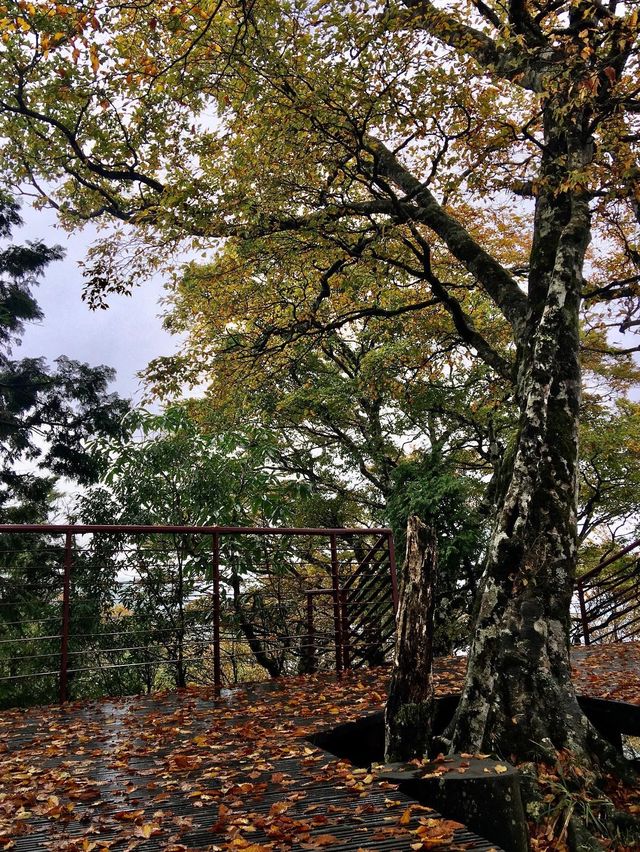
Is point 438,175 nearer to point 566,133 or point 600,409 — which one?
point 566,133

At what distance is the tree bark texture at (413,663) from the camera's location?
4312 millimetres

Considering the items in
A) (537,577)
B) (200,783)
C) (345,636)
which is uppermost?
(537,577)

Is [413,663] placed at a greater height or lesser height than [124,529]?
lesser

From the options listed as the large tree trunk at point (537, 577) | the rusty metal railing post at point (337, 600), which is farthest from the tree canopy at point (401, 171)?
the rusty metal railing post at point (337, 600)

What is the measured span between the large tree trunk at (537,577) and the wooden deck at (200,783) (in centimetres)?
116

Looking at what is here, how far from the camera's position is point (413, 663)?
442cm

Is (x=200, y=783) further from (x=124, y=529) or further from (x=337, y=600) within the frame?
(x=337, y=600)

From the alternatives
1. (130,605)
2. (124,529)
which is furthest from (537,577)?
(130,605)

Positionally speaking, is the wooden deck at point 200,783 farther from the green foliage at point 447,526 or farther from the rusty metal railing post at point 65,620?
the green foliage at point 447,526

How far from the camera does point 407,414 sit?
13.8 m

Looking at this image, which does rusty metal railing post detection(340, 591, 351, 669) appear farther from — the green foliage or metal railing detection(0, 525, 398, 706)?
the green foliage

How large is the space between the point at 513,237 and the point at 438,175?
6597mm

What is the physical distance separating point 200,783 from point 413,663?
5.06 ft

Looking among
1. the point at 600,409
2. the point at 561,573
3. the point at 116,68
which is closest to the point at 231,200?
the point at 116,68
